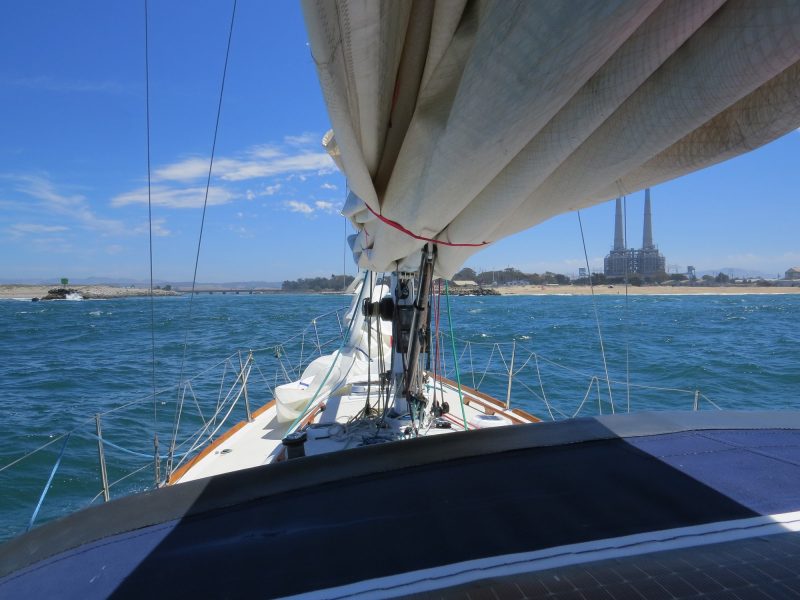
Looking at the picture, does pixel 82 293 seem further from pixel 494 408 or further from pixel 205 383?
pixel 494 408

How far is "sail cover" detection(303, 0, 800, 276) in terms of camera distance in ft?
3.38

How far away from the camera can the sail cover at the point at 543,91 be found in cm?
103

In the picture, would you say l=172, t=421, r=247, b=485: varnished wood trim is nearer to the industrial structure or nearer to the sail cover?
the sail cover

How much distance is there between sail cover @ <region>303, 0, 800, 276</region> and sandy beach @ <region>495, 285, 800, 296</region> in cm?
7681

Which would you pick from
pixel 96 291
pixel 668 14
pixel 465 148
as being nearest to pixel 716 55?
pixel 668 14

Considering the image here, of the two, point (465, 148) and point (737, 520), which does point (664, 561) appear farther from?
point (465, 148)

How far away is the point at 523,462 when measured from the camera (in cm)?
168

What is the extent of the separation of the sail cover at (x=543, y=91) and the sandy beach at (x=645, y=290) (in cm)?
7681

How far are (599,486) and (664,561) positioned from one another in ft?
1.29

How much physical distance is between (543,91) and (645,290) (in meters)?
83.4

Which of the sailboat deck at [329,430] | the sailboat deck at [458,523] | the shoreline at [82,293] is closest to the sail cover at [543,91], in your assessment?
the sailboat deck at [458,523]

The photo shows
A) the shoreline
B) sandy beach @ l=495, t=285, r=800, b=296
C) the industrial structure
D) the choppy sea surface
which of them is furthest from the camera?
the shoreline

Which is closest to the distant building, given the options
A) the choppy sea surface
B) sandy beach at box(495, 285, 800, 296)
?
sandy beach at box(495, 285, 800, 296)

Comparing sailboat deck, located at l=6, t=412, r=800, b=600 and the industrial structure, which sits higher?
the industrial structure
